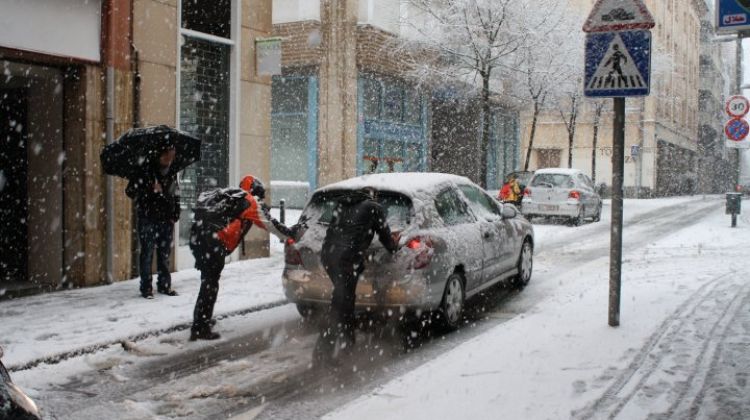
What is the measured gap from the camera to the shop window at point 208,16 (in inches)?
447

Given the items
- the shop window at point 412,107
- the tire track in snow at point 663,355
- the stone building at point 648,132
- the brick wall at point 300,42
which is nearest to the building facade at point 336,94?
the brick wall at point 300,42

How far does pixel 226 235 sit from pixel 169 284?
9.08ft

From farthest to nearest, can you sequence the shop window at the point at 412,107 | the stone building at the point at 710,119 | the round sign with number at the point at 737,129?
the stone building at the point at 710,119, the shop window at the point at 412,107, the round sign with number at the point at 737,129

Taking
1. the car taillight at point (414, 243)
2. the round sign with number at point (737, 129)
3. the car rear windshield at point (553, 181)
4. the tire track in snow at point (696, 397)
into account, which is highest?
the round sign with number at point (737, 129)

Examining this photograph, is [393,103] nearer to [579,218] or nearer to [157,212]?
[579,218]

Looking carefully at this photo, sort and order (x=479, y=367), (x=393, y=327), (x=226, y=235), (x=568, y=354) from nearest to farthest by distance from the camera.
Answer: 1. (x=479, y=367)
2. (x=568, y=354)
3. (x=226, y=235)
4. (x=393, y=327)

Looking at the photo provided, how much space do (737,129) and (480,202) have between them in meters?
11.9

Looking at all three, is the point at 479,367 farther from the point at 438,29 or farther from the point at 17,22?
the point at 438,29

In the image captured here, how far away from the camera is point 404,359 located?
6.23m

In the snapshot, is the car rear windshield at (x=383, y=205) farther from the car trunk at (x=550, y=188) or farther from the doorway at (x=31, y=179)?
the car trunk at (x=550, y=188)

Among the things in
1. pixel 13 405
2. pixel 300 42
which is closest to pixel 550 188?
pixel 300 42

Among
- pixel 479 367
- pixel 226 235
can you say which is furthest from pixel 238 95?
pixel 479 367

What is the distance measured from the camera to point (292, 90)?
23.6 m

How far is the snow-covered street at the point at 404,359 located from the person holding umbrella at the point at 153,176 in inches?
21.0
